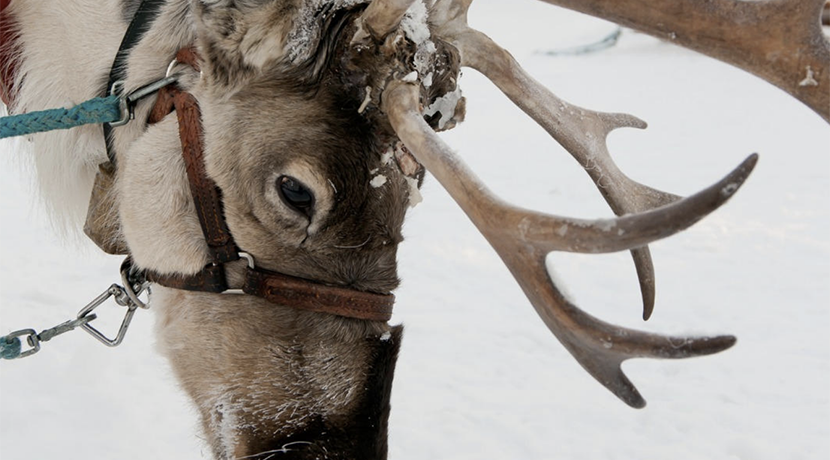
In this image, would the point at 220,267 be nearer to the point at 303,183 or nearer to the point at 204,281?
the point at 204,281

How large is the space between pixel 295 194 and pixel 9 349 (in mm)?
1365

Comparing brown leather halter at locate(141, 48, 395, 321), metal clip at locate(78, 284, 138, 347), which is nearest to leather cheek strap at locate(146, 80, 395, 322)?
brown leather halter at locate(141, 48, 395, 321)

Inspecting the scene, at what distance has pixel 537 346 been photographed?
5.04 m

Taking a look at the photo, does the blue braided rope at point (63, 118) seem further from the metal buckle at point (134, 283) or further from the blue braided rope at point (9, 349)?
the blue braided rope at point (9, 349)

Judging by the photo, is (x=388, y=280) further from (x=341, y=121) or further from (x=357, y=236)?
(x=341, y=121)

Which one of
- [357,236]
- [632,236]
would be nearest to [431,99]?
[357,236]

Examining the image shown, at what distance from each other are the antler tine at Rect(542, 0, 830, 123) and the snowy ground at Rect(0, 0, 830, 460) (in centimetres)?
204

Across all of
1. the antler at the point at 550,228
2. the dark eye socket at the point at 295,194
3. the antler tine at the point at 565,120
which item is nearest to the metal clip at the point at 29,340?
the dark eye socket at the point at 295,194

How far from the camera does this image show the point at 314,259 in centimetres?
234

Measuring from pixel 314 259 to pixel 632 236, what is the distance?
3.57 feet

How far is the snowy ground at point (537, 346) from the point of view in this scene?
3910mm

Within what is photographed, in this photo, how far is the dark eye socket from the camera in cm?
224

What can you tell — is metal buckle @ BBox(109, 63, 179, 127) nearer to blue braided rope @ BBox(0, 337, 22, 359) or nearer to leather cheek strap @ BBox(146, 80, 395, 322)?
leather cheek strap @ BBox(146, 80, 395, 322)

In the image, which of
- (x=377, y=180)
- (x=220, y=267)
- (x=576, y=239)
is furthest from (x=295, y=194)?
(x=576, y=239)
